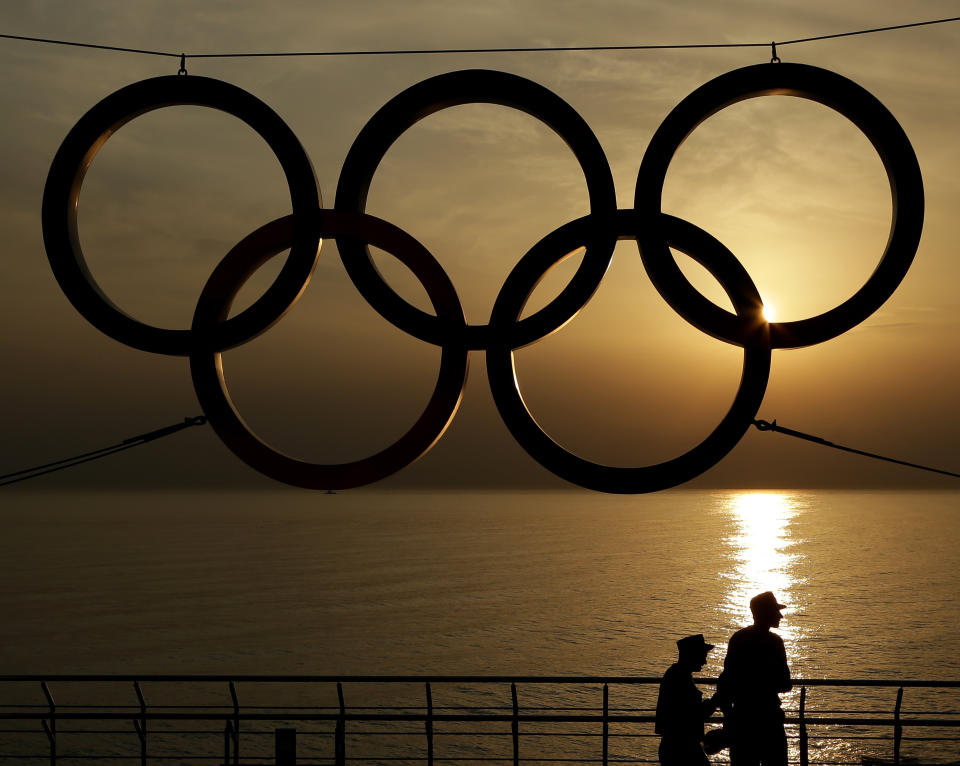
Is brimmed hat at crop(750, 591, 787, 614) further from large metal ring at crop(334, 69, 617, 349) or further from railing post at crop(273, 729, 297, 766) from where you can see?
railing post at crop(273, 729, 297, 766)

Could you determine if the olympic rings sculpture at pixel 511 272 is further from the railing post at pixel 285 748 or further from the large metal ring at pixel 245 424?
the railing post at pixel 285 748

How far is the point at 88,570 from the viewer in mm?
128125

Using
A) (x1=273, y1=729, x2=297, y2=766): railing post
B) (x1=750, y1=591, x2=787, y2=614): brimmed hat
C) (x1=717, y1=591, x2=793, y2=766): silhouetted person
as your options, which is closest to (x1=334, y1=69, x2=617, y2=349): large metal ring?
(x1=750, y1=591, x2=787, y2=614): brimmed hat

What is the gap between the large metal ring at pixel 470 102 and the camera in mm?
8602

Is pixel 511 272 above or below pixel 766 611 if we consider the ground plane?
above

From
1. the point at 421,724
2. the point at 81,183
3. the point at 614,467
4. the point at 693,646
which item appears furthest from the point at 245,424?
the point at 421,724

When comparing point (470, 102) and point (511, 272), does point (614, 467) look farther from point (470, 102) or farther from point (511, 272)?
point (470, 102)

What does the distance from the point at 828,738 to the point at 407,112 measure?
2018 inches

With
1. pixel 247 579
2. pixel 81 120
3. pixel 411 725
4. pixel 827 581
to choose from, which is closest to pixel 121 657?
pixel 411 725

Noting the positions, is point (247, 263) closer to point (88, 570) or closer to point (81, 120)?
point (81, 120)

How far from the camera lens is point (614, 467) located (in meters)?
8.33

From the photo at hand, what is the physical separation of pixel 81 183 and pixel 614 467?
18.0ft

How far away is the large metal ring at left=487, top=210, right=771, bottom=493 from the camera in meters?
8.30

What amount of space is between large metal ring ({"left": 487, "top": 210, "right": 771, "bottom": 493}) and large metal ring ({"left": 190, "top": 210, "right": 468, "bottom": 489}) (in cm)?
44
